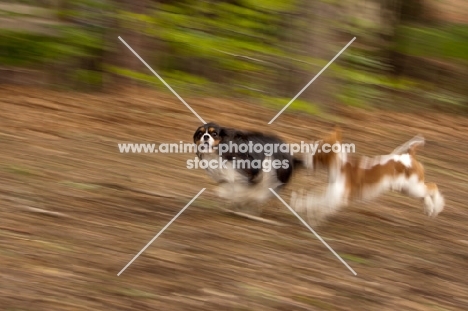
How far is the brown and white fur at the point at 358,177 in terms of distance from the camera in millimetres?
7914

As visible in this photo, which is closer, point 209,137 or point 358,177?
point 209,137

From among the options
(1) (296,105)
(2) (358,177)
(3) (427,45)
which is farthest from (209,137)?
(3) (427,45)

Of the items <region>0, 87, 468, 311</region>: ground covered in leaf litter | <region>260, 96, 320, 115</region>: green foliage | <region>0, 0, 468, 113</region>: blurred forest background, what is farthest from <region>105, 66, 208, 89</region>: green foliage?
<region>0, 87, 468, 311</region>: ground covered in leaf litter

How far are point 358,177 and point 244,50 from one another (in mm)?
7042

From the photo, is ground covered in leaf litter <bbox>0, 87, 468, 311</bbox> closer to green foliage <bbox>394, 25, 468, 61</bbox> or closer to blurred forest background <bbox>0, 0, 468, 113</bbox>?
blurred forest background <bbox>0, 0, 468, 113</bbox>

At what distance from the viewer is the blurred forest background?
1288 cm

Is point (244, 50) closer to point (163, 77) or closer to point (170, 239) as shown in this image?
point (163, 77)

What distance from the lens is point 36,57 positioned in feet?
42.4

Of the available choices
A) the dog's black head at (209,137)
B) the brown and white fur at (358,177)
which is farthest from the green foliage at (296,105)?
the dog's black head at (209,137)

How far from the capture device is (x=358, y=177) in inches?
313

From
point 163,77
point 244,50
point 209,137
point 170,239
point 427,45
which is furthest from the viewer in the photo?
point 427,45

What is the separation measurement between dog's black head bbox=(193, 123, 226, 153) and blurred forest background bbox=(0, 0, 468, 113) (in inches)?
211

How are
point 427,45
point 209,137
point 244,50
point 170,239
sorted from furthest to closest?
point 427,45 → point 244,50 → point 209,137 → point 170,239

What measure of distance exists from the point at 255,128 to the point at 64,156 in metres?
3.28
